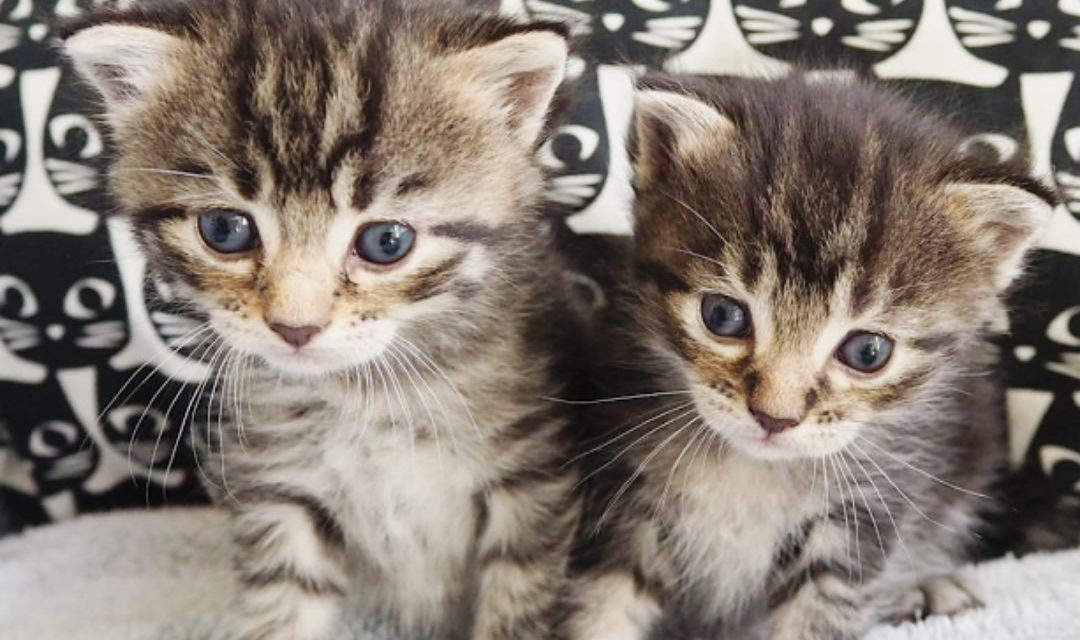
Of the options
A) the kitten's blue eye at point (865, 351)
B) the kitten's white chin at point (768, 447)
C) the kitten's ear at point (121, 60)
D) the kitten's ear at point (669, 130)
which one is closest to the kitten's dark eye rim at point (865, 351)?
the kitten's blue eye at point (865, 351)

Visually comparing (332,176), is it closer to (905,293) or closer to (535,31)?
(535,31)

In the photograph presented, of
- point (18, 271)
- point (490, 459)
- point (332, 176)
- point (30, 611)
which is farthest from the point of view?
point (18, 271)

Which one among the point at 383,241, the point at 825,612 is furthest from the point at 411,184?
the point at 825,612

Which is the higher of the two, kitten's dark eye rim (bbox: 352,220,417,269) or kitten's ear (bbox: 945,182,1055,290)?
kitten's ear (bbox: 945,182,1055,290)

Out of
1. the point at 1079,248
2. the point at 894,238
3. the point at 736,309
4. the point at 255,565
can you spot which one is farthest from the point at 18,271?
the point at 1079,248

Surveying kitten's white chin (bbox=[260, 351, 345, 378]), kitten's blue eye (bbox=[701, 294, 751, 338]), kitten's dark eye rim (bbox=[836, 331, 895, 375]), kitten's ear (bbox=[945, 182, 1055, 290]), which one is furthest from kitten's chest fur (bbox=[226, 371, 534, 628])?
kitten's ear (bbox=[945, 182, 1055, 290])

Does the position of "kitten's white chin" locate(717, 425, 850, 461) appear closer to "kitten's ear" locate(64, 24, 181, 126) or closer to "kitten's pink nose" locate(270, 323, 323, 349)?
"kitten's pink nose" locate(270, 323, 323, 349)
